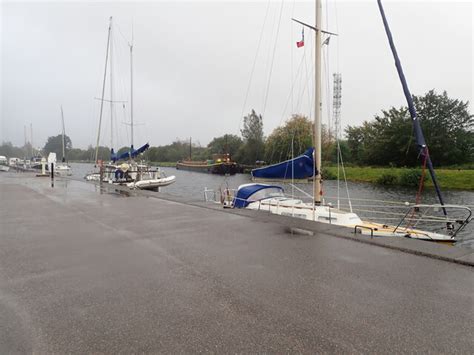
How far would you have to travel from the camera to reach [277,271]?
4.87 meters

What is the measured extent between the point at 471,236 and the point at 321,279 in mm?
13407

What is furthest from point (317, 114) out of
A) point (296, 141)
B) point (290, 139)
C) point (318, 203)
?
point (296, 141)

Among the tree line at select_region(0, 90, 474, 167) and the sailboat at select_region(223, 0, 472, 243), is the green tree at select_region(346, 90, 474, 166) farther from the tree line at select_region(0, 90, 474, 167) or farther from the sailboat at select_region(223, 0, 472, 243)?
the sailboat at select_region(223, 0, 472, 243)

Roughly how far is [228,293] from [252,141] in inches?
3422

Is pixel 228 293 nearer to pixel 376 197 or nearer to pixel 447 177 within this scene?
pixel 376 197

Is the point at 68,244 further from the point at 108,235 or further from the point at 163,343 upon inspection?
the point at 163,343

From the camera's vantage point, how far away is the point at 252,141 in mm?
90062

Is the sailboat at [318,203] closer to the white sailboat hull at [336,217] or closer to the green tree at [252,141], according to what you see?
the white sailboat hull at [336,217]

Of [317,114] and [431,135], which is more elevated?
[431,135]

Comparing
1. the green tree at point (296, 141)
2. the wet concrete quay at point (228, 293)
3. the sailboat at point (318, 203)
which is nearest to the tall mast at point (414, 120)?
the sailboat at point (318, 203)

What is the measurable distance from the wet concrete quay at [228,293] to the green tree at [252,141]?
78892 millimetres

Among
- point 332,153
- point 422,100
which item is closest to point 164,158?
point 332,153

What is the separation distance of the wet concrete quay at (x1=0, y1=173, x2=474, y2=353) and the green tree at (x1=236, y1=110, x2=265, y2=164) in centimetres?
7889

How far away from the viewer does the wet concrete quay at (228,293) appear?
3.01 metres
